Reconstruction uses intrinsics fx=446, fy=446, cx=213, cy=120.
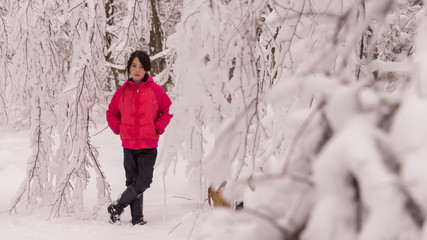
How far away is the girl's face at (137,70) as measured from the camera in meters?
3.69

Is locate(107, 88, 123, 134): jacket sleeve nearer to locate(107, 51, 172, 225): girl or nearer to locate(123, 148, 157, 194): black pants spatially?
locate(107, 51, 172, 225): girl

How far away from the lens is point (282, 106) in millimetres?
2180

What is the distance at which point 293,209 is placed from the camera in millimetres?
731

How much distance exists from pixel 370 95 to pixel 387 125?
0.07 metres

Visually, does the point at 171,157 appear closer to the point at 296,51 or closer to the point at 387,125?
the point at 296,51

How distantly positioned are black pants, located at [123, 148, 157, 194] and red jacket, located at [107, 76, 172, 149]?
8 cm

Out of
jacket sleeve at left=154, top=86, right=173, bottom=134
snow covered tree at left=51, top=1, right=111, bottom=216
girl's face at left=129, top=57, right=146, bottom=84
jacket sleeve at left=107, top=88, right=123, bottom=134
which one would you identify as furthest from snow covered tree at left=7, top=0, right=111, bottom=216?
jacket sleeve at left=154, top=86, right=173, bottom=134

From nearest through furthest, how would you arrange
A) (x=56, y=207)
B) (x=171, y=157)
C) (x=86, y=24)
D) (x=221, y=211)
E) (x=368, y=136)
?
(x=368, y=136), (x=221, y=211), (x=171, y=157), (x=86, y=24), (x=56, y=207)

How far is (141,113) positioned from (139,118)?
46 millimetres

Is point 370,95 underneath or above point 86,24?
underneath

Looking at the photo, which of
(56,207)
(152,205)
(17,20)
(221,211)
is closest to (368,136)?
(221,211)

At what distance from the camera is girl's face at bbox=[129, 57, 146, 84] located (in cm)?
369

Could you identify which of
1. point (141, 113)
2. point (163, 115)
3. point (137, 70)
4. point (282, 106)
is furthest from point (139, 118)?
point (282, 106)

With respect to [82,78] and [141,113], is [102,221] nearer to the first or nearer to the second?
[141,113]
